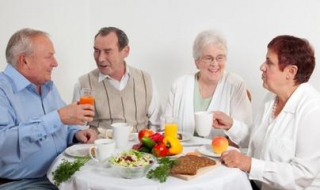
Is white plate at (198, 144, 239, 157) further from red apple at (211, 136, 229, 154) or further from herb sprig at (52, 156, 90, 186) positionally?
herb sprig at (52, 156, 90, 186)

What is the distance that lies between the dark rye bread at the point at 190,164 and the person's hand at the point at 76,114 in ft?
1.66

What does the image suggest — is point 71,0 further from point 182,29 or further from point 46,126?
point 46,126

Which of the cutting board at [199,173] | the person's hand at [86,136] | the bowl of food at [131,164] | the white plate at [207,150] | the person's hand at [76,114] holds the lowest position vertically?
the person's hand at [86,136]

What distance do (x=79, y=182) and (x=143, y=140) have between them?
402 millimetres

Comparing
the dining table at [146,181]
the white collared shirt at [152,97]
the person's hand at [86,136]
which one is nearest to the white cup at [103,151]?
the dining table at [146,181]

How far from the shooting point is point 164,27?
333 cm

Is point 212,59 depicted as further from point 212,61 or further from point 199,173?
point 199,173

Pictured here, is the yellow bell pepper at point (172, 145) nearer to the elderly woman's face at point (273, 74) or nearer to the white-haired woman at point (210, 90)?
the elderly woman's face at point (273, 74)

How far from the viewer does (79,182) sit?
1395 millimetres

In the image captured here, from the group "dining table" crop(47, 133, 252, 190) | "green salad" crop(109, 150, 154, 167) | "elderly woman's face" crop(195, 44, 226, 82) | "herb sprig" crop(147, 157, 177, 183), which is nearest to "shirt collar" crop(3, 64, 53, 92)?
"dining table" crop(47, 133, 252, 190)

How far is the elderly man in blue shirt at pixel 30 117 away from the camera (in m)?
1.64

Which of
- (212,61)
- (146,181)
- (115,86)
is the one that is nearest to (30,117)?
(115,86)

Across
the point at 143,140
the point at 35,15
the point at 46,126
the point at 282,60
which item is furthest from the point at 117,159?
the point at 35,15

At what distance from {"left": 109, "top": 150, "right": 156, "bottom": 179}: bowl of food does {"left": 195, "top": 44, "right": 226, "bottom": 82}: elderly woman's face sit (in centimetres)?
109
